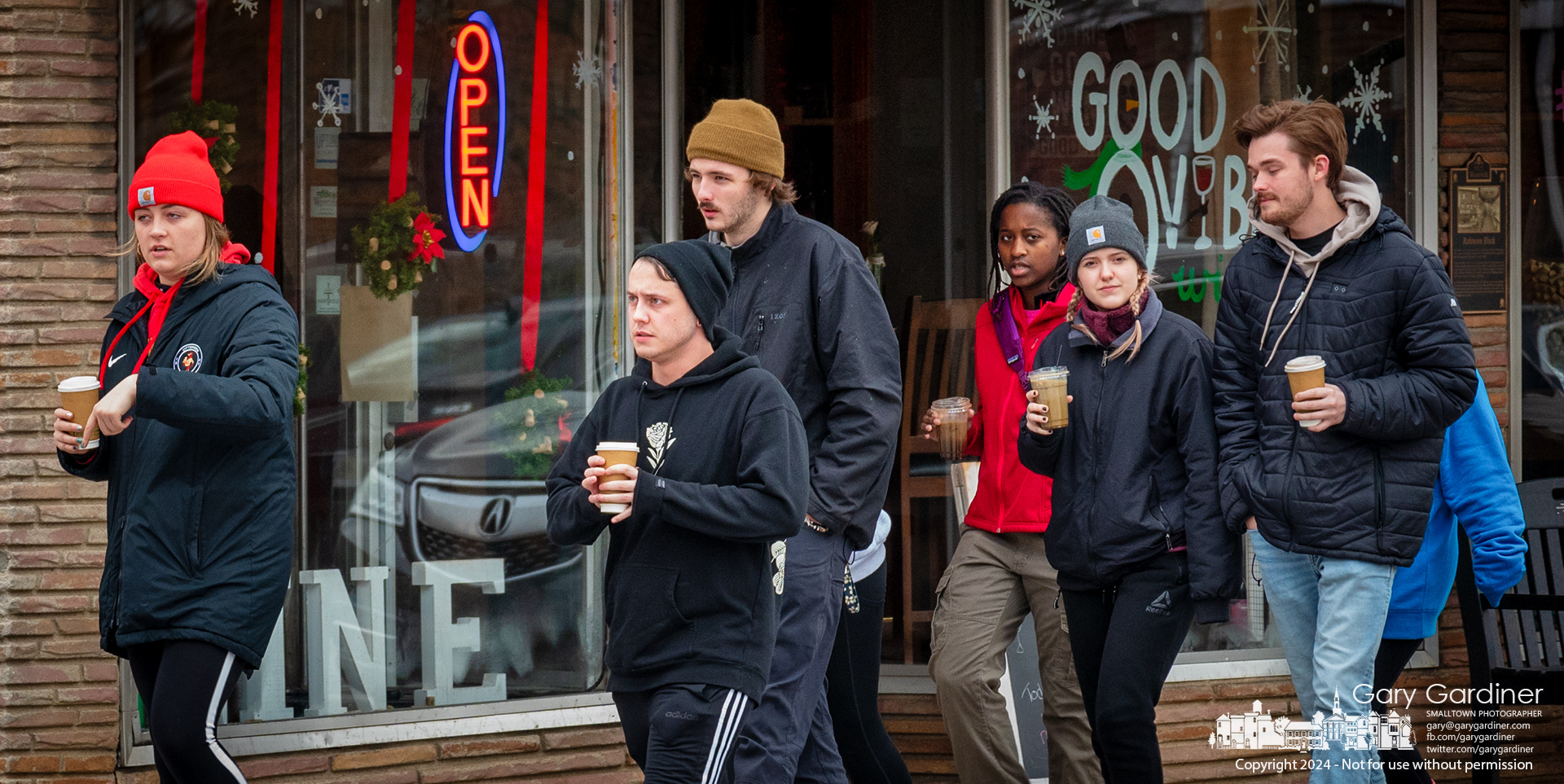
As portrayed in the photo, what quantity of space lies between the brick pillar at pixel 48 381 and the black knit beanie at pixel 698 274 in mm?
2621

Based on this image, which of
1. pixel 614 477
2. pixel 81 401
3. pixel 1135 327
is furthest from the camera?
pixel 1135 327

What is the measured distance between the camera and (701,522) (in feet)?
10.2

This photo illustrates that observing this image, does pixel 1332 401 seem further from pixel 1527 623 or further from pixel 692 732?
pixel 1527 623

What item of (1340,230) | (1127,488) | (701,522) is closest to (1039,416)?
(1127,488)

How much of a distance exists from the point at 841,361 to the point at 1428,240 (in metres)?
3.69

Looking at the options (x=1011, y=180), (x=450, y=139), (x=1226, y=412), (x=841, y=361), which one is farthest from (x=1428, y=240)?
(x=450, y=139)

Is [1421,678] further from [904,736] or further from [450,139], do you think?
[450,139]

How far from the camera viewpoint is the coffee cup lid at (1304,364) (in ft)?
12.3

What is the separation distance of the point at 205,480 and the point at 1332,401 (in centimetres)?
296

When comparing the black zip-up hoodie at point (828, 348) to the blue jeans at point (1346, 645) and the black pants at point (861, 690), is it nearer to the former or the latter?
the black pants at point (861, 690)

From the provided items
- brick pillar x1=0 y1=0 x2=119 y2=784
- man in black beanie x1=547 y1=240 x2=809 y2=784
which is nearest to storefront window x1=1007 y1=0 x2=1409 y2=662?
man in black beanie x1=547 y1=240 x2=809 y2=784

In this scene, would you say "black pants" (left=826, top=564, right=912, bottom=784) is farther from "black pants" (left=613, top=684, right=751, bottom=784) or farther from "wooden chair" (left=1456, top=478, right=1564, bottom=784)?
"wooden chair" (left=1456, top=478, right=1564, bottom=784)

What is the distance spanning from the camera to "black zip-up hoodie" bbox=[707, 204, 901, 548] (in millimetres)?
3730

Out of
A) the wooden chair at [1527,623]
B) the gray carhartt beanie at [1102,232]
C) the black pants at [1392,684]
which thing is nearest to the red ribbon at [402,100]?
the gray carhartt beanie at [1102,232]
